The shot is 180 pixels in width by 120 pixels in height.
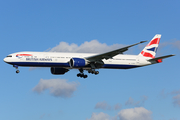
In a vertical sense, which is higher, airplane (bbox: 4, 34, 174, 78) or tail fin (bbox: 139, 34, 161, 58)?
tail fin (bbox: 139, 34, 161, 58)

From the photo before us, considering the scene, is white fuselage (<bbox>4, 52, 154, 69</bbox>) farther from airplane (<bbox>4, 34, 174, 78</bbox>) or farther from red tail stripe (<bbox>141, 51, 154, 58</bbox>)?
red tail stripe (<bbox>141, 51, 154, 58</bbox>)

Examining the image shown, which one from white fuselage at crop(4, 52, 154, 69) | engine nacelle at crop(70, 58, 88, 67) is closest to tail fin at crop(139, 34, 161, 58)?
white fuselage at crop(4, 52, 154, 69)

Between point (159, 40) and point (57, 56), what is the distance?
77.1 ft

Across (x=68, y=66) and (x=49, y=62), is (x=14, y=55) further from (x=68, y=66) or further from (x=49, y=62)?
(x=68, y=66)

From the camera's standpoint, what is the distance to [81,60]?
55.2m

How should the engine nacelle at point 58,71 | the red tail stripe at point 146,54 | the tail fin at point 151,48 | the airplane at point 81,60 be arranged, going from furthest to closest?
the tail fin at point 151,48 → the red tail stripe at point 146,54 → the engine nacelle at point 58,71 → the airplane at point 81,60

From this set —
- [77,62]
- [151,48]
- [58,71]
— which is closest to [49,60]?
[77,62]

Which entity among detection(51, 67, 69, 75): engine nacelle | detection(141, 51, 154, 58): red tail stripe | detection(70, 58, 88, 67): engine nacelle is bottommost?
detection(51, 67, 69, 75): engine nacelle

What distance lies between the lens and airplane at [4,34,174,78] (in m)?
53.2

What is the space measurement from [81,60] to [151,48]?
56.3 feet

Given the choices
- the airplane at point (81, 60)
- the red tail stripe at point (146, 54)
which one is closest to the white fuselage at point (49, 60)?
the airplane at point (81, 60)

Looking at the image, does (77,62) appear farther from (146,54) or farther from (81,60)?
(146,54)

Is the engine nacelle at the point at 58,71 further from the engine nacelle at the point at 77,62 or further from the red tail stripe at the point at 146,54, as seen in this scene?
the red tail stripe at the point at 146,54

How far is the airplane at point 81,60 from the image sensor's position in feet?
174
